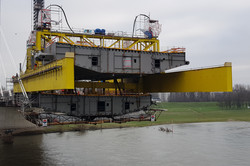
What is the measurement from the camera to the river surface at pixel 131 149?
125ft

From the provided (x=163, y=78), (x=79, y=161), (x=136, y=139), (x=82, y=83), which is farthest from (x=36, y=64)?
(x=136, y=139)

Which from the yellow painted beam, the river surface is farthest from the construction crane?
the river surface

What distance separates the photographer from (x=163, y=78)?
114 feet

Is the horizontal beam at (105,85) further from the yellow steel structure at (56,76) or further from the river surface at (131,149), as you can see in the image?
the river surface at (131,149)

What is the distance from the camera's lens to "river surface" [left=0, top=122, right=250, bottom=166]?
3806 cm

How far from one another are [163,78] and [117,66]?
750cm

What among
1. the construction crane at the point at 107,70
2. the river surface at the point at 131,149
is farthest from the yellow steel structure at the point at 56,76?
the river surface at the point at 131,149

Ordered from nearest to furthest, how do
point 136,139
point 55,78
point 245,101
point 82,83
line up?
point 55,78, point 82,83, point 136,139, point 245,101

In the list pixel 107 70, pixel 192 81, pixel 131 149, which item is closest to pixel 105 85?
pixel 107 70

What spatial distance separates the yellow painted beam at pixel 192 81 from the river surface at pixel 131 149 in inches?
420

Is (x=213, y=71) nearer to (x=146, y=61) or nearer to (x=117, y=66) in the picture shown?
(x=146, y=61)

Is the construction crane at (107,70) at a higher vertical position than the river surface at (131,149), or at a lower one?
higher

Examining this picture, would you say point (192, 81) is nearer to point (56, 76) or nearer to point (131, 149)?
point (56, 76)

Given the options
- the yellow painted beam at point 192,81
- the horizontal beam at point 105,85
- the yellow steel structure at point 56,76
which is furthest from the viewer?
the horizontal beam at point 105,85
